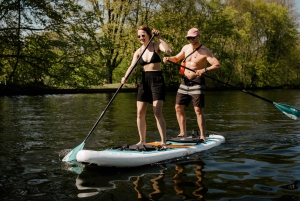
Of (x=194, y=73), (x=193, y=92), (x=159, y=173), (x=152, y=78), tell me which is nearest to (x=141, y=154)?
(x=159, y=173)

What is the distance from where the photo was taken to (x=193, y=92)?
8.08 metres

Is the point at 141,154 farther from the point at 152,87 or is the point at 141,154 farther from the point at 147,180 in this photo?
the point at 152,87

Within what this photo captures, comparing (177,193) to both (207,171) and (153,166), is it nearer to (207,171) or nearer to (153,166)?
(207,171)

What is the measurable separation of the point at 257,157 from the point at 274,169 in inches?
35.9

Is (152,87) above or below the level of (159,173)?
above

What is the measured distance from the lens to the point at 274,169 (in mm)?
5926

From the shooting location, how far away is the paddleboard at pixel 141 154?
583 centimetres

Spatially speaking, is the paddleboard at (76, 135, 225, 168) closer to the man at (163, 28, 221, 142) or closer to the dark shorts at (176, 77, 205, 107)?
the man at (163, 28, 221, 142)

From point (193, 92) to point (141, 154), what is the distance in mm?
2318

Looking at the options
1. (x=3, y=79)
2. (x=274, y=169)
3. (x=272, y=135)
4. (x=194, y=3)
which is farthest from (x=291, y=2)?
(x=274, y=169)

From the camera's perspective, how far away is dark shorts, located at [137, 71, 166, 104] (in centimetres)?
691

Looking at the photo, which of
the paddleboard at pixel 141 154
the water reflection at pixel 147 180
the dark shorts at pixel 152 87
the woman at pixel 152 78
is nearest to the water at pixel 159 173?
the water reflection at pixel 147 180

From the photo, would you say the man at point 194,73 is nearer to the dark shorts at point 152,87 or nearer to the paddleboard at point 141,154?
the paddleboard at point 141,154

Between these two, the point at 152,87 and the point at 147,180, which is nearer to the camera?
the point at 147,180
